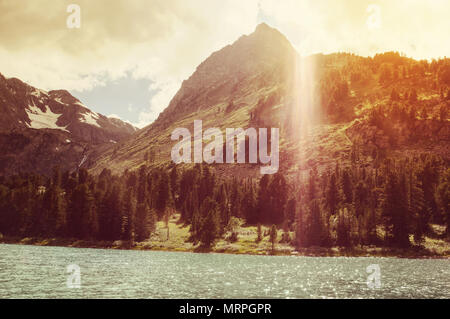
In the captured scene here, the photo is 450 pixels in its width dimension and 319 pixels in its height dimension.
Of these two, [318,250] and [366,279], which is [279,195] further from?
[366,279]

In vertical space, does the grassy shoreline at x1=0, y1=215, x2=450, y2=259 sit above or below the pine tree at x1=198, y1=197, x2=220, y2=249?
below

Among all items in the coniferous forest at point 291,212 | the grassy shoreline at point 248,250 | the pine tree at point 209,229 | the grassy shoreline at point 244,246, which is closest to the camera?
the grassy shoreline at point 248,250

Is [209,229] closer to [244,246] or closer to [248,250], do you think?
[244,246]

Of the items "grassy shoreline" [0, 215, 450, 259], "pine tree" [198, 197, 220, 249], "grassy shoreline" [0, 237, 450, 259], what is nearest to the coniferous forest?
"pine tree" [198, 197, 220, 249]

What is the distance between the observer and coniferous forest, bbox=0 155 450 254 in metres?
146

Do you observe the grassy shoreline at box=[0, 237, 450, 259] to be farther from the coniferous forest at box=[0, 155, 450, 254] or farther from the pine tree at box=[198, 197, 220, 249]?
the pine tree at box=[198, 197, 220, 249]

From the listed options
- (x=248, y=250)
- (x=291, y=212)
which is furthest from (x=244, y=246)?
(x=291, y=212)

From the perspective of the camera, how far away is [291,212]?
173m

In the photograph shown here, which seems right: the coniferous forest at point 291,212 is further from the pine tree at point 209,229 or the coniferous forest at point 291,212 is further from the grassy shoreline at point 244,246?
the grassy shoreline at point 244,246

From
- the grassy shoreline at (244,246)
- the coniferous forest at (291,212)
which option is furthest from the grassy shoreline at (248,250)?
the coniferous forest at (291,212)

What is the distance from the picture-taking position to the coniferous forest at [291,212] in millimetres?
146000

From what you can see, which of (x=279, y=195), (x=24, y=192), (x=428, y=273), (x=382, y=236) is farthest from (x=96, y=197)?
(x=428, y=273)

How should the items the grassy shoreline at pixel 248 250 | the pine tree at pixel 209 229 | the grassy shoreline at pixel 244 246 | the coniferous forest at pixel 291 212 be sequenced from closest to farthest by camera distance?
1. the grassy shoreline at pixel 248 250
2. the grassy shoreline at pixel 244 246
3. the coniferous forest at pixel 291 212
4. the pine tree at pixel 209 229
